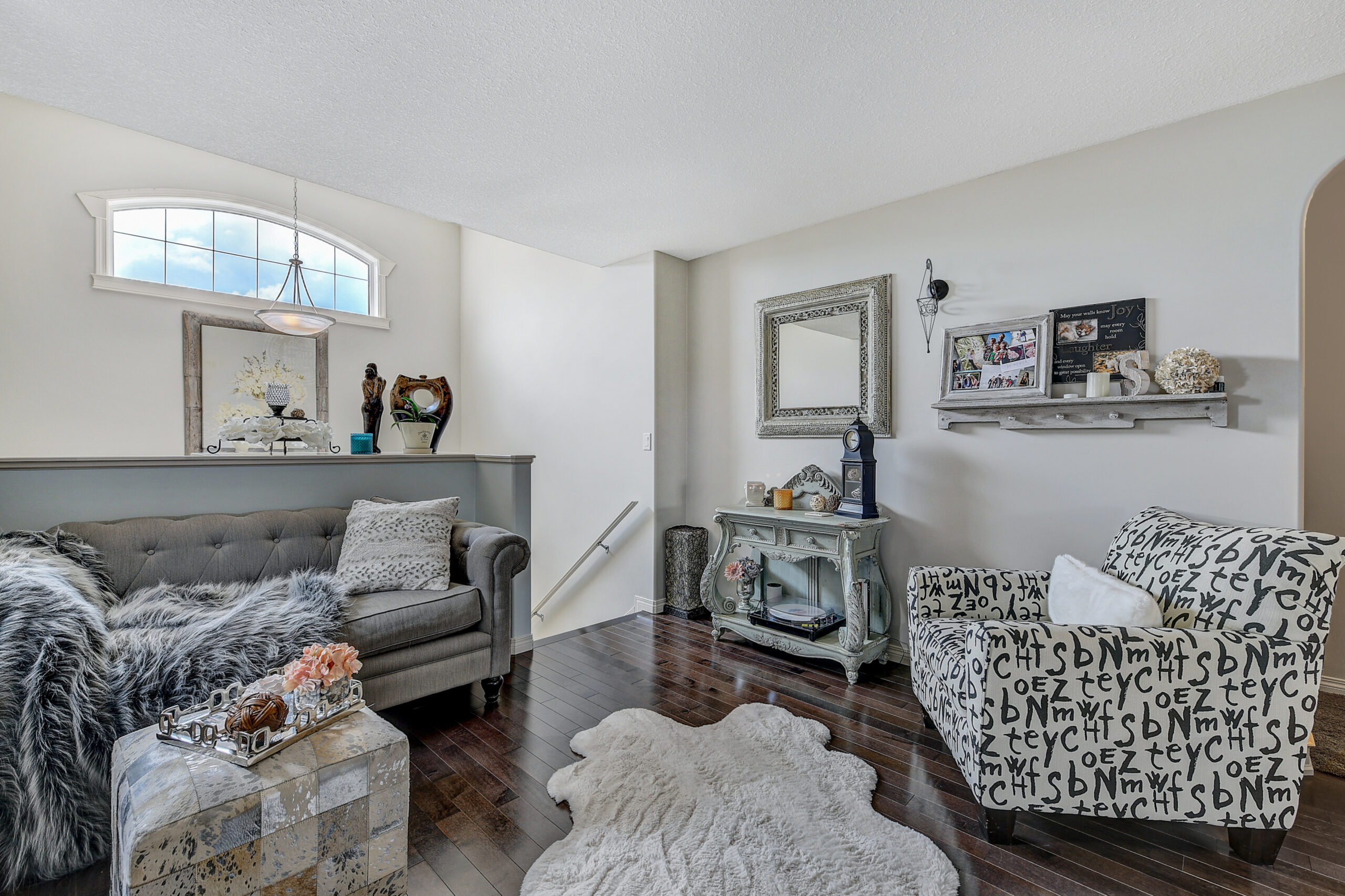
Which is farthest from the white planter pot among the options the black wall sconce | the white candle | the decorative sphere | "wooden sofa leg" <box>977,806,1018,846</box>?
the decorative sphere

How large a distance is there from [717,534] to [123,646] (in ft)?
9.38

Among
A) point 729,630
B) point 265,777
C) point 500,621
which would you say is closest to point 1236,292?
point 729,630

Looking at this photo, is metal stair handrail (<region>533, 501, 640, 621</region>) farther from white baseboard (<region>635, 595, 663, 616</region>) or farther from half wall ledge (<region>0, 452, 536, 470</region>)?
half wall ledge (<region>0, 452, 536, 470</region>)

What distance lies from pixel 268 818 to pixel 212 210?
4.73 metres

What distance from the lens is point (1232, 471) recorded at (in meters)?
2.20

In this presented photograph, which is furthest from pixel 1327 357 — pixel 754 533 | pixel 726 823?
pixel 726 823

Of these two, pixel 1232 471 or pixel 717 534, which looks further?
pixel 717 534

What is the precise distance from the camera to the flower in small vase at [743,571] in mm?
3340

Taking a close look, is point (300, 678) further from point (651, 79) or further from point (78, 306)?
point (78, 306)

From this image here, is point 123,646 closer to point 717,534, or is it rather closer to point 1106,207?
point 717,534

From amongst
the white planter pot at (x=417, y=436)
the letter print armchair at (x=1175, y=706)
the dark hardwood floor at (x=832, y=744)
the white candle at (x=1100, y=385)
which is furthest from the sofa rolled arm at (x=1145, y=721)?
the white planter pot at (x=417, y=436)

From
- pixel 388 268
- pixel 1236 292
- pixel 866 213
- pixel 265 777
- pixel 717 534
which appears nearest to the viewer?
pixel 265 777

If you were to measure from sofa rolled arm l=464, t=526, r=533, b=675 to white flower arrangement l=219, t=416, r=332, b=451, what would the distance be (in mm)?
1059

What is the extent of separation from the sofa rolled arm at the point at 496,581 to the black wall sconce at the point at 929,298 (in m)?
2.23
